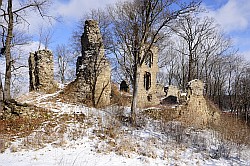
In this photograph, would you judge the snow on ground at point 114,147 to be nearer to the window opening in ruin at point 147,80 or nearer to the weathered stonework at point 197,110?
the weathered stonework at point 197,110

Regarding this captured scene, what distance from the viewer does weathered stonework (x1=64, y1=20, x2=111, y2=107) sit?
15750mm

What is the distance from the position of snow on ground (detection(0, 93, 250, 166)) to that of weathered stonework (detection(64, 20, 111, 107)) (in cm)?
293

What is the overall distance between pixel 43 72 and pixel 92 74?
15.5 feet

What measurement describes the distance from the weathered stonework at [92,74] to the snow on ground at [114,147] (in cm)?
293

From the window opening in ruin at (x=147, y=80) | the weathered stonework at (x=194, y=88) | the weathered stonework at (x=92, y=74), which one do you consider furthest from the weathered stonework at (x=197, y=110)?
the window opening in ruin at (x=147, y=80)

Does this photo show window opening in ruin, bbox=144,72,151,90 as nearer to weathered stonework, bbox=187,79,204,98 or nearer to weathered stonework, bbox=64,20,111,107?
weathered stonework, bbox=187,79,204,98

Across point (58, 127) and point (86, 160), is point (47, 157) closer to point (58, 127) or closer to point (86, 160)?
point (86, 160)

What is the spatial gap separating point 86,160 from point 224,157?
540 centimetres

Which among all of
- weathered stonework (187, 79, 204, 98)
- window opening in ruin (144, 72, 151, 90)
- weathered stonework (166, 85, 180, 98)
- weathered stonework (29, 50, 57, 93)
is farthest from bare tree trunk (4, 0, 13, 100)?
weathered stonework (166, 85, 180, 98)

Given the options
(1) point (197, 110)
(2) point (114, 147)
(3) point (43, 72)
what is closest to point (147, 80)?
(1) point (197, 110)

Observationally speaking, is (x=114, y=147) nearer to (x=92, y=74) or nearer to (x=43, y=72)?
(x=92, y=74)

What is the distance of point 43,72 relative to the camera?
1845 cm

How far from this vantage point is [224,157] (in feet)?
31.9

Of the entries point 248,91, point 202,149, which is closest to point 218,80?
point 248,91
